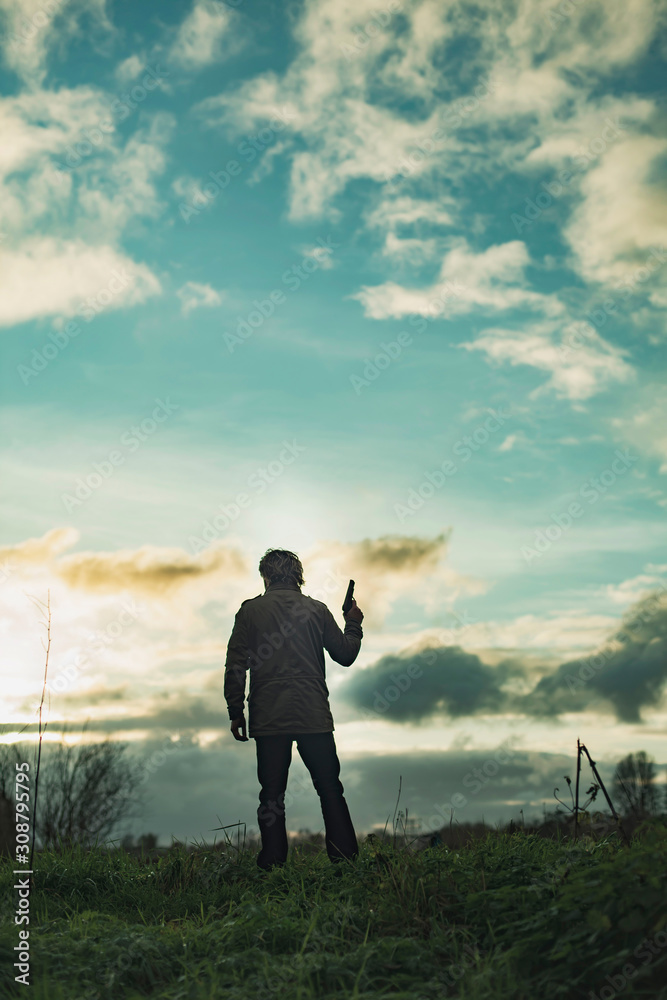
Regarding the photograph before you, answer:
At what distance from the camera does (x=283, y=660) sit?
6.61 metres

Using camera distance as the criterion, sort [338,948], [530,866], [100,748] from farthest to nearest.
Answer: [100,748] → [530,866] → [338,948]

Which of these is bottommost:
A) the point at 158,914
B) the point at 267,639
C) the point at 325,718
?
the point at 158,914

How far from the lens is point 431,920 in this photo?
434 centimetres

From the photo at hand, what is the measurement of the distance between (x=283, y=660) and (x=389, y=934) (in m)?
2.58

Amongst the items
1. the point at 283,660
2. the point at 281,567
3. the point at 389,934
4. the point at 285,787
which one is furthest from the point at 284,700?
the point at 389,934

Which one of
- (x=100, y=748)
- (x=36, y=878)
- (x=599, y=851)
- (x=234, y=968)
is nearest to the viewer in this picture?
(x=234, y=968)

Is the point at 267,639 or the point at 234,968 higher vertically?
the point at 267,639

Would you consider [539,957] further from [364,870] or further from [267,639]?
[267,639]

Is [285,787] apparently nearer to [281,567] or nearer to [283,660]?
[283,660]

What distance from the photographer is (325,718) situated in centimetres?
654

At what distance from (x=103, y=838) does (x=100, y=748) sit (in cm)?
2467

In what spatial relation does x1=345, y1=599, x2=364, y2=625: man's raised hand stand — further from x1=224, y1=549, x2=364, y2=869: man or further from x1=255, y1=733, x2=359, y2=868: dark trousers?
x1=255, y1=733, x2=359, y2=868: dark trousers

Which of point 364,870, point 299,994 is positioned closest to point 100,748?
point 364,870

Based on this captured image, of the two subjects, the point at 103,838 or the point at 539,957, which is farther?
the point at 103,838
